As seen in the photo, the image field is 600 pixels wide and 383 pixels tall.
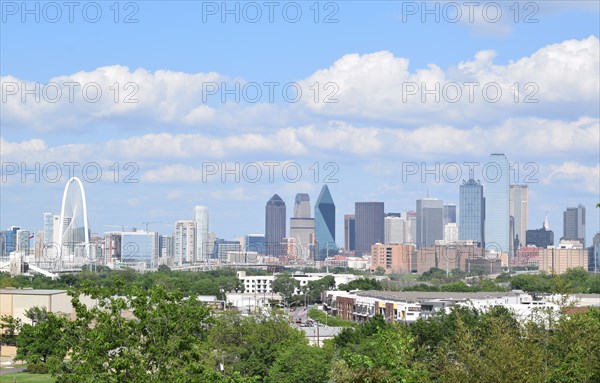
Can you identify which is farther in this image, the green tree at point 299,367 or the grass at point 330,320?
the grass at point 330,320

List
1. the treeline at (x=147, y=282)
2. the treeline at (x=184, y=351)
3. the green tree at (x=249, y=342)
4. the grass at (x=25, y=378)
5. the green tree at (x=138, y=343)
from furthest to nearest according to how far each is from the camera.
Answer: the treeline at (x=147, y=282), the grass at (x=25, y=378), the green tree at (x=249, y=342), the treeline at (x=184, y=351), the green tree at (x=138, y=343)

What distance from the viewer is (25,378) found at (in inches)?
2491

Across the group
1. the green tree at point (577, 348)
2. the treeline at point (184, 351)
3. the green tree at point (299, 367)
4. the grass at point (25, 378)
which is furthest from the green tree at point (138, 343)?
the grass at point (25, 378)

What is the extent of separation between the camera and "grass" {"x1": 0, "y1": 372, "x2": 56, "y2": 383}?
61.0 m

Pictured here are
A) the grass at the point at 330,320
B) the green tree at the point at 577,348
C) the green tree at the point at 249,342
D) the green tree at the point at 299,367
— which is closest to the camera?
the green tree at the point at 577,348

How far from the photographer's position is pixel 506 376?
28859mm

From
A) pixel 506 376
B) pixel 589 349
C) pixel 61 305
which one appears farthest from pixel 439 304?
pixel 506 376

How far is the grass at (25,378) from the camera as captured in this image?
61.0 m

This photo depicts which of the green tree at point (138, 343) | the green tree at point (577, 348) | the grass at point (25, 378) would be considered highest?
the green tree at point (138, 343)

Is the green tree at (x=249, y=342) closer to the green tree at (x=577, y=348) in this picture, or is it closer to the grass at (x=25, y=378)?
the grass at (x=25, y=378)

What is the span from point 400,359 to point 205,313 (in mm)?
5097

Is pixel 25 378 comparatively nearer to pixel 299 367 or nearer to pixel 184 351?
pixel 299 367

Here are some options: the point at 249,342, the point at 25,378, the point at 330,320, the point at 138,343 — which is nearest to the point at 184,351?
the point at 138,343

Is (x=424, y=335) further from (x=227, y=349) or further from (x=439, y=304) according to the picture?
(x=439, y=304)
